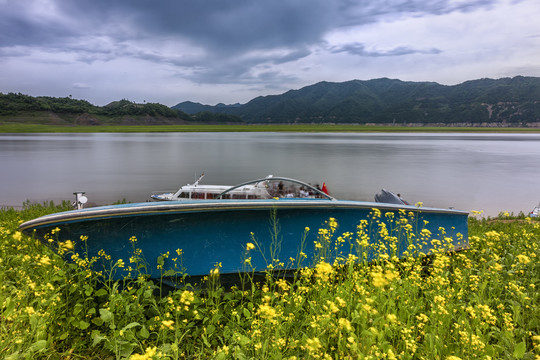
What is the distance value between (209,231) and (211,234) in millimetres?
49

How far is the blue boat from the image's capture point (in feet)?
11.7

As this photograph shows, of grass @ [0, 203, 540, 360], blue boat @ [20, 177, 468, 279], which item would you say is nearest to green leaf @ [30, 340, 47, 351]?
grass @ [0, 203, 540, 360]

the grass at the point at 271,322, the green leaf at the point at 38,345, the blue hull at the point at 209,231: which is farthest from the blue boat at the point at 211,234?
the green leaf at the point at 38,345

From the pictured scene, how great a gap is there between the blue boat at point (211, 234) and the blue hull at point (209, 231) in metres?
0.01

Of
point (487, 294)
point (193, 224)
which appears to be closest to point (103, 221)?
point (193, 224)

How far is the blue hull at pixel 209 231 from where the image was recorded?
11.7ft

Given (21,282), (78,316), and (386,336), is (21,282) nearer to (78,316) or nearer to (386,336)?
(78,316)

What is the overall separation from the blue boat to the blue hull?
0.04 ft

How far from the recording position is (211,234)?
3.81 meters

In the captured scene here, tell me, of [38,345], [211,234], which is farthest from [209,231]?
[38,345]

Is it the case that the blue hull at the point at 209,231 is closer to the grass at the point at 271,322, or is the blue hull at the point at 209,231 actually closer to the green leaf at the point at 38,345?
the grass at the point at 271,322

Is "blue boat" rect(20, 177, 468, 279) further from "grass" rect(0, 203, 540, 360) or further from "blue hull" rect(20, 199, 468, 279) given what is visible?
"grass" rect(0, 203, 540, 360)

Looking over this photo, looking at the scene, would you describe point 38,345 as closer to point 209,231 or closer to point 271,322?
point 209,231

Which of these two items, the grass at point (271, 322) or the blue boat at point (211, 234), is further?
the blue boat at point (211, 234)
